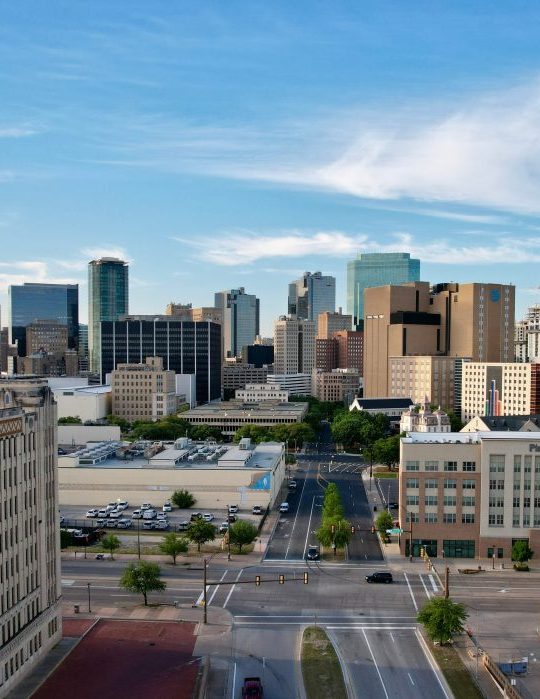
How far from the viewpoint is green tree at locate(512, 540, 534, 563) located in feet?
281

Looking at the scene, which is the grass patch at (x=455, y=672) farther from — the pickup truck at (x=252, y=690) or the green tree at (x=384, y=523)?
the green tree at (x=384, y=523)

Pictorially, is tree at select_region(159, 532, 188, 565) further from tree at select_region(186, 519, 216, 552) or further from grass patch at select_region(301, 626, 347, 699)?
grass patch at select_region(301, 626, 347, 699)

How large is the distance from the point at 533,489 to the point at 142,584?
48.0 meters

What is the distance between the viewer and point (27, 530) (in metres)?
57.5

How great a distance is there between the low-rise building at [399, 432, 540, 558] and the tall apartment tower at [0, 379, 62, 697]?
4571 cm

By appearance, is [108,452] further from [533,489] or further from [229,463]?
[533,489]

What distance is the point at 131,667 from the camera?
184 feet

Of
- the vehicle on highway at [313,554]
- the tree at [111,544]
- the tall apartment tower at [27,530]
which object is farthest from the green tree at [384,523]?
the tall apartment tower at [27,530]

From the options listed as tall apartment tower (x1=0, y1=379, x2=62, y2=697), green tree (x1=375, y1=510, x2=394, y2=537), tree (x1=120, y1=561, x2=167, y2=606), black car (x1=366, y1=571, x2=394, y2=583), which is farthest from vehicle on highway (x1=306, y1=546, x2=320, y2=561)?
tall apartment tower (x1=0, y1=379, x2=62, y2=697)

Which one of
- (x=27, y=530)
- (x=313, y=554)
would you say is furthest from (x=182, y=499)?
(x=27, y=530)

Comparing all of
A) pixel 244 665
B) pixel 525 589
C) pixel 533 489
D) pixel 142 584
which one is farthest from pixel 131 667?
pixel 533 489

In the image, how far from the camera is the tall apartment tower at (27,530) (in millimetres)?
53688

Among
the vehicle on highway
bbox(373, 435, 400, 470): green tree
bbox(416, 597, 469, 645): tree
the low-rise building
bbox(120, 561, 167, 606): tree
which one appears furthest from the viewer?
bbox(373, 435, 400, 470): green tree

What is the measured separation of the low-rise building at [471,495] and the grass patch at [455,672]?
2988 cm
